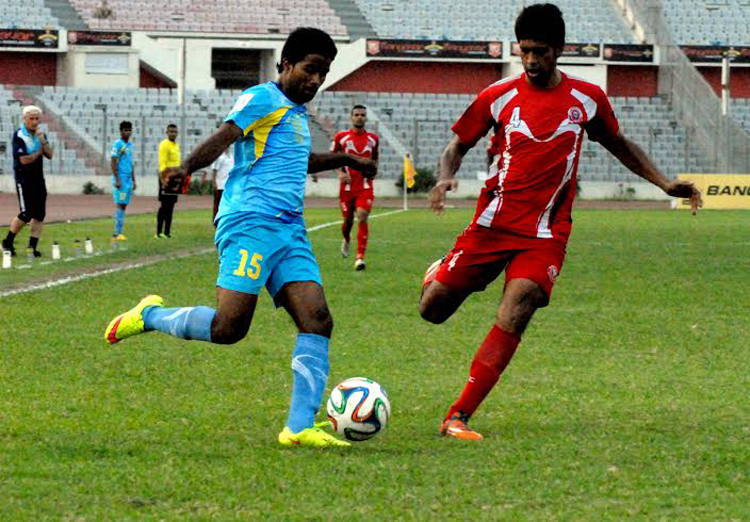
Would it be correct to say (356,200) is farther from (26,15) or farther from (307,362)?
(26,15)

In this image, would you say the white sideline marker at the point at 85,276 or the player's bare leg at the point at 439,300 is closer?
the player's bare leg at the point at 439,300

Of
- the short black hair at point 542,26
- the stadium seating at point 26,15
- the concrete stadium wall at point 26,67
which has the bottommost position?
the short black hair at point 542,26

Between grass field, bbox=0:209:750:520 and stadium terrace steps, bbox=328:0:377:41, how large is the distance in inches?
1664

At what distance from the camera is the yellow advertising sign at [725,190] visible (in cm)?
4316

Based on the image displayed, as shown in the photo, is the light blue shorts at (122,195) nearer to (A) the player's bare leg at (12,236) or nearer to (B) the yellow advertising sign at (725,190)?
(A) the player's bare leg at (12,236)

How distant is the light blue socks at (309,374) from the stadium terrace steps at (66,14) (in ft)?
161

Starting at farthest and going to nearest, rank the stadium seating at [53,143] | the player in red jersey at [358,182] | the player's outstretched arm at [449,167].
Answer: the stadium seating at [53,143] < the player in red jersey at [358,182] < the player's outstretched arm at [449,167]

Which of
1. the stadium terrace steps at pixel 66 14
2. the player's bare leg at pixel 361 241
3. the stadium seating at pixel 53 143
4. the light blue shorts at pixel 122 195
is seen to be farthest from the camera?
the stadium terrace steps at pixel 66 14

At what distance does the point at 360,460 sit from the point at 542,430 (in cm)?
116

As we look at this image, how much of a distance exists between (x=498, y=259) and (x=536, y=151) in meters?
0.57

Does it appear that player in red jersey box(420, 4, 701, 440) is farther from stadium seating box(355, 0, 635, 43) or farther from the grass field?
stadium seating box(355, 0, 635, 43)

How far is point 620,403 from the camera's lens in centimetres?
805

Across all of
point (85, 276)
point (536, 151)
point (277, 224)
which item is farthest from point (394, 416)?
point (85, 276)

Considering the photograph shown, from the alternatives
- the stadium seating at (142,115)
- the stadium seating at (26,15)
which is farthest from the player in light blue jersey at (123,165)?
the stadium seating at (26,15)
